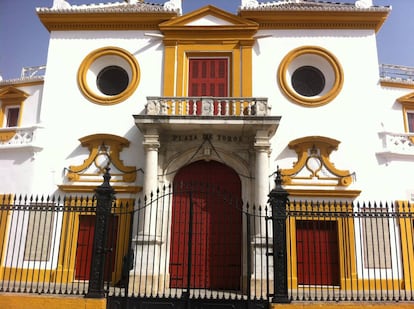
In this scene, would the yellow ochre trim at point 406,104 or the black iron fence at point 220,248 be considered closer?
the black iron fence at point 220,248

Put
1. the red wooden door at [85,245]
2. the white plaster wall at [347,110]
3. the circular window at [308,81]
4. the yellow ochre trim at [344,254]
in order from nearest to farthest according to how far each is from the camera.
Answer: the yellow ochre trim at [344,254] → the red wooden door at [85,245] → the white plaster wall at [347,110] → the circular window at [308,81]

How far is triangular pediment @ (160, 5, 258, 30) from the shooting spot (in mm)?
13820

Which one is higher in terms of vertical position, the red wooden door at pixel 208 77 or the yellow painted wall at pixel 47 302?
the red wooden door at pixel 208 77

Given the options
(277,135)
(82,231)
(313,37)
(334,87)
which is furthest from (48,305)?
(313,37)

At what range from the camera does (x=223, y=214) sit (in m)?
12.5

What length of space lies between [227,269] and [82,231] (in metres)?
4.93

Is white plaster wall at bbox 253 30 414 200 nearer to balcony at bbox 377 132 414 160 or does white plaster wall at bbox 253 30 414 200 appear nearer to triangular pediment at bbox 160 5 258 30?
balcony at bbox 377 132 414 160

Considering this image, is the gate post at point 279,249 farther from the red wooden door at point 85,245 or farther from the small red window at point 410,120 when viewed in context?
the small red window at point 410,120

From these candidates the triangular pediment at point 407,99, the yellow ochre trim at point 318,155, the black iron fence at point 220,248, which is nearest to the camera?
the black iron fence at point 220,248

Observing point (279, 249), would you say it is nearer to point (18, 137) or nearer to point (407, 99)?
point (407, 99)

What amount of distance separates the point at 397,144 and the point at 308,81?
148 inches

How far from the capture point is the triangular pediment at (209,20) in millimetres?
13820

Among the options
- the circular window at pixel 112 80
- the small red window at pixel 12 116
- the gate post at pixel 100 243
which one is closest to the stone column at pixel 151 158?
the circular window at pixel 112 80

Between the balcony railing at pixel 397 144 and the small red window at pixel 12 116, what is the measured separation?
13.3m
